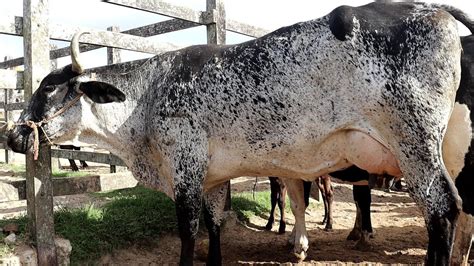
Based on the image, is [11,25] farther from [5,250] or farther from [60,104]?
[5,250]

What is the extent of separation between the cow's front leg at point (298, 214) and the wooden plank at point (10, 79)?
3194 mm

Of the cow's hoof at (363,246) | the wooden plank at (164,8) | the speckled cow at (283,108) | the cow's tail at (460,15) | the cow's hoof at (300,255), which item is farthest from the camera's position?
the cow's hoof at (363,246)

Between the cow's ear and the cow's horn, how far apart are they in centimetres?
22

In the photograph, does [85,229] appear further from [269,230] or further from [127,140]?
[269,230]

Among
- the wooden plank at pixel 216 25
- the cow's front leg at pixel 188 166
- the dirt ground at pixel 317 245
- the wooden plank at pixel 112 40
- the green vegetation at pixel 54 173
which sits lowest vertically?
the dirt ground at pixel 317 245

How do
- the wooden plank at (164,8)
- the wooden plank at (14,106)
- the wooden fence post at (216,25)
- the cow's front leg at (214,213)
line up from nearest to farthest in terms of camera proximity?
the cow's front leg at (214,213)
the wooden plank at (164,8)
the wooden fence post at (216,25)
the wooden plank at (14,106)

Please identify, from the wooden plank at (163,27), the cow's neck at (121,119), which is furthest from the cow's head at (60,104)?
the wooden plank at (163,27)

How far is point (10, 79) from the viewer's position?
16.6 ft

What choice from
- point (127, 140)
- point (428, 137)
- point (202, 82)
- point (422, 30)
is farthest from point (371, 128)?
point (127, 140)

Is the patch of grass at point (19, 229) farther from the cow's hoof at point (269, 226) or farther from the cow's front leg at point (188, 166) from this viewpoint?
the cow's hoof at point (269, 226)

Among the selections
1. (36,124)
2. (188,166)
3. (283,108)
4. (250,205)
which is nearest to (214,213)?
(188,166)

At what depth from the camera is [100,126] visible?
4.98 meters

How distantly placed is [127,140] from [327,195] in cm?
387

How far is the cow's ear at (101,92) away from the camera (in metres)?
4.79
